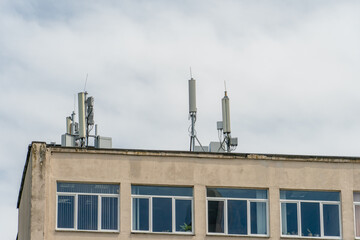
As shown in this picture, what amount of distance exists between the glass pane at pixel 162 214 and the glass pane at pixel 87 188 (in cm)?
187

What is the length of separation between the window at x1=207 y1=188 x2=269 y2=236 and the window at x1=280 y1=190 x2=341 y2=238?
36.6 inches

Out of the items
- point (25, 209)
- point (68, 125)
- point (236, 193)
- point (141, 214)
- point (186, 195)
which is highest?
point (68, 125)

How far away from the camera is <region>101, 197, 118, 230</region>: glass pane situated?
4931 cm

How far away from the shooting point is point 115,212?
49500mm

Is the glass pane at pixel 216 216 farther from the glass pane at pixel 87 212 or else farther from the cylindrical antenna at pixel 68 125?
the cylindrical antenna at pixel 68 125

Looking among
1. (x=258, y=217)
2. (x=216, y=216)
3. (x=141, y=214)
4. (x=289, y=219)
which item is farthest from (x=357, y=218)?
(x=141, y=214)

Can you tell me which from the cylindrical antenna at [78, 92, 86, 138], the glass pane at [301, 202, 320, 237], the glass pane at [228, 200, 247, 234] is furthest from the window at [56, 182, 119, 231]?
the glass pane at [301, 202, 320, 237]

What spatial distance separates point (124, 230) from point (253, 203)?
19.3 ft

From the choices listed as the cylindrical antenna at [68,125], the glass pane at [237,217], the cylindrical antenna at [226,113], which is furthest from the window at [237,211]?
the cylindrical antenna at [68,125]

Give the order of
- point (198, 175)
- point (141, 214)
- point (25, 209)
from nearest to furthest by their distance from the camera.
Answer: point (141, 214)
point (198, 175)
point (25, 209)

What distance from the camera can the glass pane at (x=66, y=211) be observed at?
161 ft

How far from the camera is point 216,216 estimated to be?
1976 inches

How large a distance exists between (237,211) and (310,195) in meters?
3.36

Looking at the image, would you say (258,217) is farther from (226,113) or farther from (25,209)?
(25,209)
